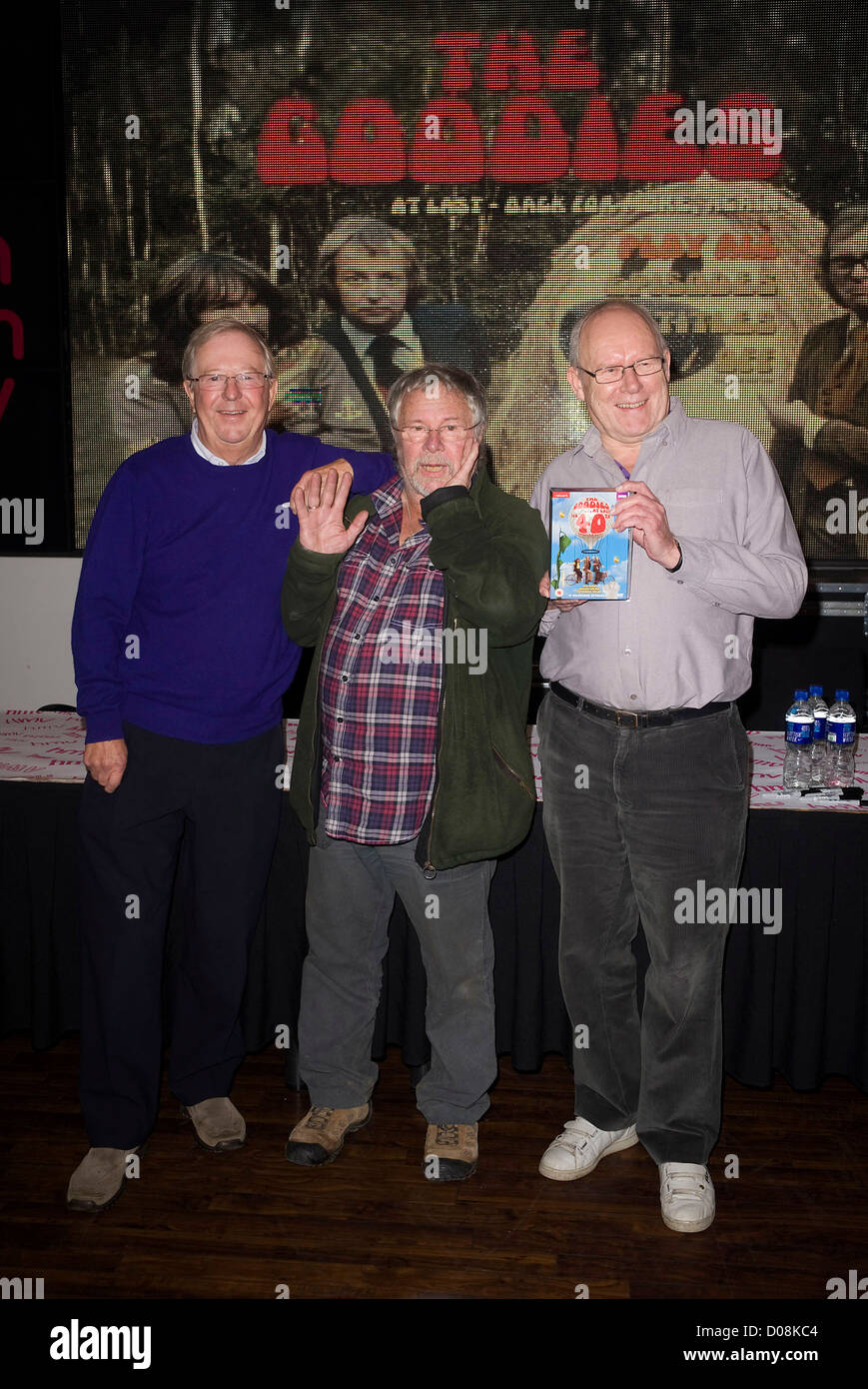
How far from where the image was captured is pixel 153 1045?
7.40 feet

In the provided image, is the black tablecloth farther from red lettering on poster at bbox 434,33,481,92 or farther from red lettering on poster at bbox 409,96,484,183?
red lettering on poster at bbox 434,33,481,92

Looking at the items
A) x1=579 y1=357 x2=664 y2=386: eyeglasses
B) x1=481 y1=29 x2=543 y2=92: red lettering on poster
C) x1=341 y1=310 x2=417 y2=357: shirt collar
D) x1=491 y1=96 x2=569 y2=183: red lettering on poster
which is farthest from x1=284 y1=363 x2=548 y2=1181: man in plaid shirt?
x1=481 y1=29 x2=543 y2=92: red lettering on poster

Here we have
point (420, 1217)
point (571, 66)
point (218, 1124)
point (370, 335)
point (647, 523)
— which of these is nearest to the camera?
point (647, 523)

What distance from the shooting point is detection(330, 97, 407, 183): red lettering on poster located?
14.4 ft

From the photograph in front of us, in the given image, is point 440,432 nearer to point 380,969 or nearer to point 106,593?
point 106,593

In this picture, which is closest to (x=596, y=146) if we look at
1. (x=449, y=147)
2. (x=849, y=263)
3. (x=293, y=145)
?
(x=449, y=147)

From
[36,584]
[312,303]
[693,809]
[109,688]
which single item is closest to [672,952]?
→ [693,809]

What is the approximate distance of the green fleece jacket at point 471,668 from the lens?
1.91 metres

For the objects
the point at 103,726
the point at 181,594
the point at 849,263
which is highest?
the point at 849,263

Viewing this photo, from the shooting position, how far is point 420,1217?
2.16m

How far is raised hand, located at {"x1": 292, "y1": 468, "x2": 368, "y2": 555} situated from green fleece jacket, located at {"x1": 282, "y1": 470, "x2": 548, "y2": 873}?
0.02m

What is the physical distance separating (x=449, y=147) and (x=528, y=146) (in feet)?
1.02
